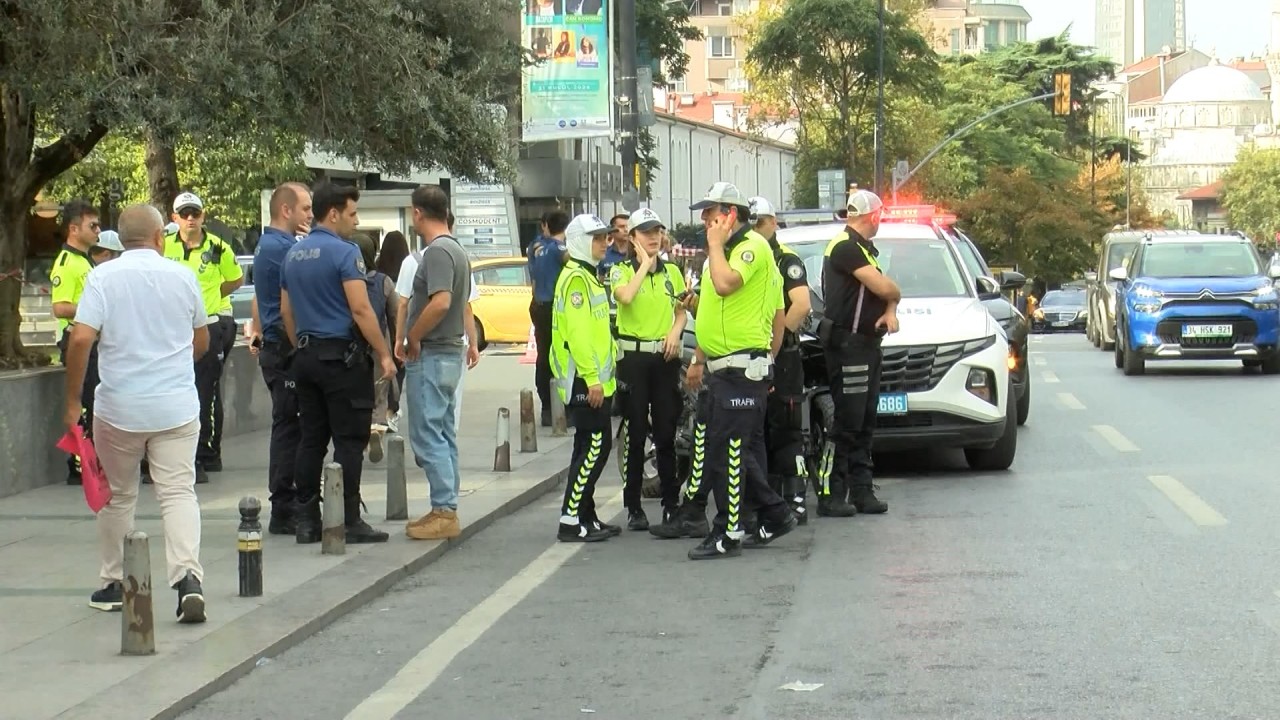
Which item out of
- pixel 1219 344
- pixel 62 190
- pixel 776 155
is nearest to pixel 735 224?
pixel 1219 344

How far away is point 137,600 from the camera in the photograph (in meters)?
7.36

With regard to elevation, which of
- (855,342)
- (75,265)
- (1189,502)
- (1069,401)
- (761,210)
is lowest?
(1069,401)

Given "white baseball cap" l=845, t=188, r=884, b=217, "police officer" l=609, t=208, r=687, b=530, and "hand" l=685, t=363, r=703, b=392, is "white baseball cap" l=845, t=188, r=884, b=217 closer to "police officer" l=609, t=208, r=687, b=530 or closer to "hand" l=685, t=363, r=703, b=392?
"police officer" l=609, t=208, r=687, b=530

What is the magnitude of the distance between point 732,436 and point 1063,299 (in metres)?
54.9

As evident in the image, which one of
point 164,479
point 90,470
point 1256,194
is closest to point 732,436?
point 164,479

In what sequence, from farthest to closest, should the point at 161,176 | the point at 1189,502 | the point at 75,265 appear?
the point at 161,176 < the point at 75,265 < the point at 1189,502

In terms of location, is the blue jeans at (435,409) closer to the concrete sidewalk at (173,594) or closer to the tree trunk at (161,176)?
the concrete sidewalk at (173,594)

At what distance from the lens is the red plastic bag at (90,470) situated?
25.9ft

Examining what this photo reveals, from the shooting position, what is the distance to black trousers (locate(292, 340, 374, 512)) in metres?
10.2

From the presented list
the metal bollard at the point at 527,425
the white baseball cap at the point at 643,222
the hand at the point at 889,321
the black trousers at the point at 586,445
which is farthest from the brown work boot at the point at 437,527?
the metal bollard at the point at 527,425

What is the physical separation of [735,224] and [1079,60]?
95.8 m

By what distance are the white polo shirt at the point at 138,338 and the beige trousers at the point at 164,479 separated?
7cm

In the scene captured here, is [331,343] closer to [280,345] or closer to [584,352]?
[280,345]

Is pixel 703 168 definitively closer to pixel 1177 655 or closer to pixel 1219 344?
pixel 1219 344
